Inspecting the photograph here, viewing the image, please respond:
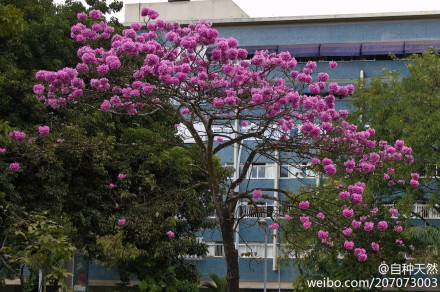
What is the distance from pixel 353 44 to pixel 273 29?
372cm

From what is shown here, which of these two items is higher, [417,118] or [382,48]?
[382,48]

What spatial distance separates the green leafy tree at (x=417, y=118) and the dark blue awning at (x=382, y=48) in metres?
8.36

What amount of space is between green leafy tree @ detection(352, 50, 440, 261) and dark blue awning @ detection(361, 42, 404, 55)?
8.36 metres

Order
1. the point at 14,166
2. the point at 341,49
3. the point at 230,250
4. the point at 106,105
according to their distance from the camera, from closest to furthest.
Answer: the point at 106,105
the point at 230,250
the point at 14,166
the point at 341,49

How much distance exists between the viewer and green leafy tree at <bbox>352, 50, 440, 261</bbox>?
23.1m

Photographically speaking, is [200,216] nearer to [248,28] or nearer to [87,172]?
[87,172]

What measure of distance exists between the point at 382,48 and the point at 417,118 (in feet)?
38.3

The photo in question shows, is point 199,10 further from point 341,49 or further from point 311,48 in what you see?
point 341,49

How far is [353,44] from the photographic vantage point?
3512 cm

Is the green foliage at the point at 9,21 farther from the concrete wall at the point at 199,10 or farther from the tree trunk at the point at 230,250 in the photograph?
the concrete wall at the point at 199,10

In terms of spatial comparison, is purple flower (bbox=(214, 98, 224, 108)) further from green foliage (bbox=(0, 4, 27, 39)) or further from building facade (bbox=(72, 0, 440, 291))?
building facade (bbox=(72, 0, 440, 291))

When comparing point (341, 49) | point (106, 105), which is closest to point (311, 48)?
point (341, 49)

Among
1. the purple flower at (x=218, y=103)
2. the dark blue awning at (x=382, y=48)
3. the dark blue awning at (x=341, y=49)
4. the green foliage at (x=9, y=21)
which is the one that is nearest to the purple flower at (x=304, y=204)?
the purple flower at (x=218, y=103)

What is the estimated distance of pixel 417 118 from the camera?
2366 cm
